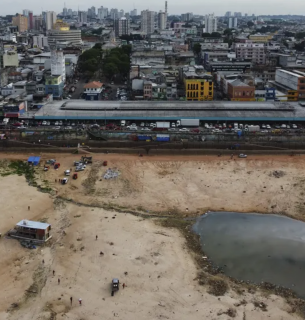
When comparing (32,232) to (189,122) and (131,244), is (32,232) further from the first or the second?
(189,122)

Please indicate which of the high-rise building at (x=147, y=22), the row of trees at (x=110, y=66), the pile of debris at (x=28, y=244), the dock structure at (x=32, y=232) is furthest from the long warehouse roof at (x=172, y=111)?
the high-rise building at (x=147, y=22)

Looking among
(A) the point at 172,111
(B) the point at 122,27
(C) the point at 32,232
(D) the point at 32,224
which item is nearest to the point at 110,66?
(A) the point at 172,111

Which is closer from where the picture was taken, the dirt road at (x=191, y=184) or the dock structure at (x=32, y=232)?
the dock structure at (x=32, y=232)

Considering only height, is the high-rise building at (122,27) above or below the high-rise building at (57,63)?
above

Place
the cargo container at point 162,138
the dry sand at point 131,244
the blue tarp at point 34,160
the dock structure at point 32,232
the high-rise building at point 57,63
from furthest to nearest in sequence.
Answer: the high-rise building at point 57,63
the cargo container at point 162,138
the blue tarp at point 34,160
the dock structure at point 32,232
the dry sand at point 131,244

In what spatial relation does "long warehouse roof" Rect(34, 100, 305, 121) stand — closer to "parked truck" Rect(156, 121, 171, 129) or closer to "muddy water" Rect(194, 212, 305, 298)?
"parked truck" Rect(156, 121, 171, 129)

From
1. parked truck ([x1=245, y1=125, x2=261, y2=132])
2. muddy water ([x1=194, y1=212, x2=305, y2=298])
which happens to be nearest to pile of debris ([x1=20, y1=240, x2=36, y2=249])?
muddy water ([x1=194, y1=212, x2=305, y2=298])

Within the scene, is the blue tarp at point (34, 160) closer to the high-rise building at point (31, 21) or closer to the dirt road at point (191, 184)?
the dirt road at point (191, 184)
